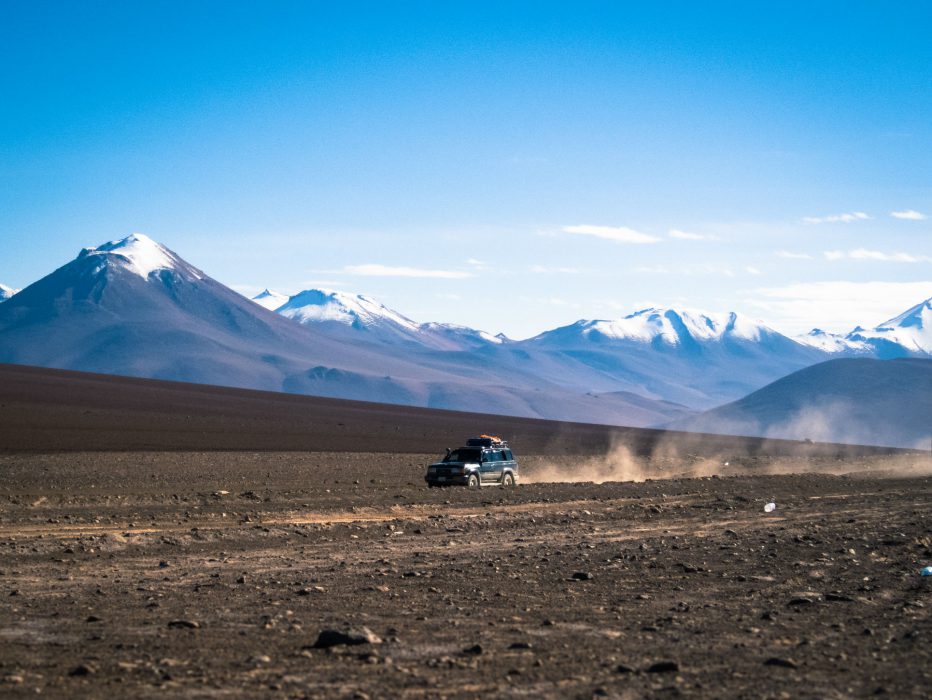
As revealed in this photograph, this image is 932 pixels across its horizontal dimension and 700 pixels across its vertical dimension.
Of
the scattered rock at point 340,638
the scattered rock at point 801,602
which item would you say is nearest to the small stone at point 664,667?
the scattered rock at point 340,638

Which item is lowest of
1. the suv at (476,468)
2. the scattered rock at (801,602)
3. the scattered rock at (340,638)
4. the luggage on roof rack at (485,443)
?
the scattered rock at (340,638)

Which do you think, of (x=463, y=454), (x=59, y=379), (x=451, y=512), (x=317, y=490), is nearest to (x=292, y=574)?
(x=451, y=512)

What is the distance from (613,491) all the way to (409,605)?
24.2 meters

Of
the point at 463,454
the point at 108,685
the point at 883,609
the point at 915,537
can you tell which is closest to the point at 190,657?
the point at 108,685

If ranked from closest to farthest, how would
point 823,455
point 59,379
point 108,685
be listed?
point 108,685
point 823,455
point 59,379

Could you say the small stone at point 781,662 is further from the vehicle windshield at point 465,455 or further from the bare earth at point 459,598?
the vehicle windshield at point 465,455

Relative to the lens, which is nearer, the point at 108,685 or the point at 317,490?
the point at 108,685

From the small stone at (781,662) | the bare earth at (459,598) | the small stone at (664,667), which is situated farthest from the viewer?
the small stone at (781,662)

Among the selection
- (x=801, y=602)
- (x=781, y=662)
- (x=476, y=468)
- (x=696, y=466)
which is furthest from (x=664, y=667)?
(x=696, y=466)

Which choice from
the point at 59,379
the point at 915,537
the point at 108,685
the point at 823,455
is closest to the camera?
the point at 108,685

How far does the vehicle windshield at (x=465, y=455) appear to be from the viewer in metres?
37.6

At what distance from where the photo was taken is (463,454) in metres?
38.0

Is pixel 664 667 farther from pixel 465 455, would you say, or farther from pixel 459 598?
pixel 465 455

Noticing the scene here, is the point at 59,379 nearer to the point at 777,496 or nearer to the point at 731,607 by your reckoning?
the point at 777,496
